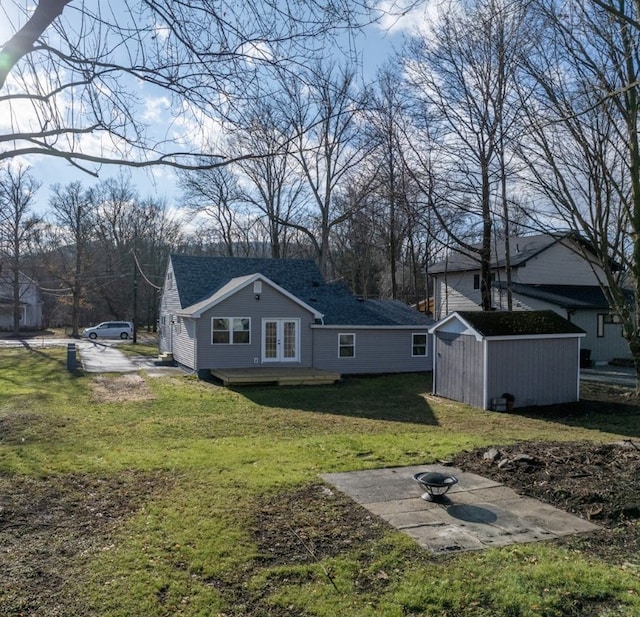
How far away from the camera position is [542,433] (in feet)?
37.7

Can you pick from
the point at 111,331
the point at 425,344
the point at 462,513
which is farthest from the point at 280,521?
the point at 111,331

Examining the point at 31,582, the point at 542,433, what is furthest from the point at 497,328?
the point at 31,582

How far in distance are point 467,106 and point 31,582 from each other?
65.7 ft

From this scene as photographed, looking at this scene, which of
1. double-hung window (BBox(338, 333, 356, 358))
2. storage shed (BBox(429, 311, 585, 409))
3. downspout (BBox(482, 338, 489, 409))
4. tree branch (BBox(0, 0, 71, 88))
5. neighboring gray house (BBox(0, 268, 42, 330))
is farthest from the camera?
neighboring gray house (BBox(0, 268, 42, 330))

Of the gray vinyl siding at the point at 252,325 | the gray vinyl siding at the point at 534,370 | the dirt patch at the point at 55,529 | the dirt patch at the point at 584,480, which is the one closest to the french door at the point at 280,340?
the gray vinyl siding at the point at 252,325

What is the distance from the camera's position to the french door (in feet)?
68.7

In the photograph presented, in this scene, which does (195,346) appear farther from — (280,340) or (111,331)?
(111,331)

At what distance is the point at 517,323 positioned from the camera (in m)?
15.4

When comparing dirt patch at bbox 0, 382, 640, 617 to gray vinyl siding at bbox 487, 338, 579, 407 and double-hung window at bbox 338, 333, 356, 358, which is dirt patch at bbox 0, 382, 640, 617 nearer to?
gray vinyl siding at bbox 487, 338, 579, 407

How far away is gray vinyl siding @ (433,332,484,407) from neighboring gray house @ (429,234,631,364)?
9.92 meters

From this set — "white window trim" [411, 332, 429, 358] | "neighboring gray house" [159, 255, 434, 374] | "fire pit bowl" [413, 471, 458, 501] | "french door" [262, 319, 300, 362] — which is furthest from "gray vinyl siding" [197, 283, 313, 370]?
"fire pit bowl" [413, 471, 458, 501]

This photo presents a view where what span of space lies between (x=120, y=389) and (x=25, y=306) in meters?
44.5

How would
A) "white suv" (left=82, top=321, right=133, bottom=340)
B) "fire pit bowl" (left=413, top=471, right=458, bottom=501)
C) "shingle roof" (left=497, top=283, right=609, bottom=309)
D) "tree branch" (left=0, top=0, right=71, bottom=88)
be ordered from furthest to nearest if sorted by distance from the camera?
"white suv" (left=82, top=321, right=133, bottom=340)
"shingle roof" (left=497, top=283, right=609, bottom=309)
"fire pit bowl" (left=413, top=471, right=458, bottom=501)
"tree branch" (left=0, top=0, right=71, bottom=88)

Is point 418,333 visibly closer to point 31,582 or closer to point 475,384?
point 475,384
